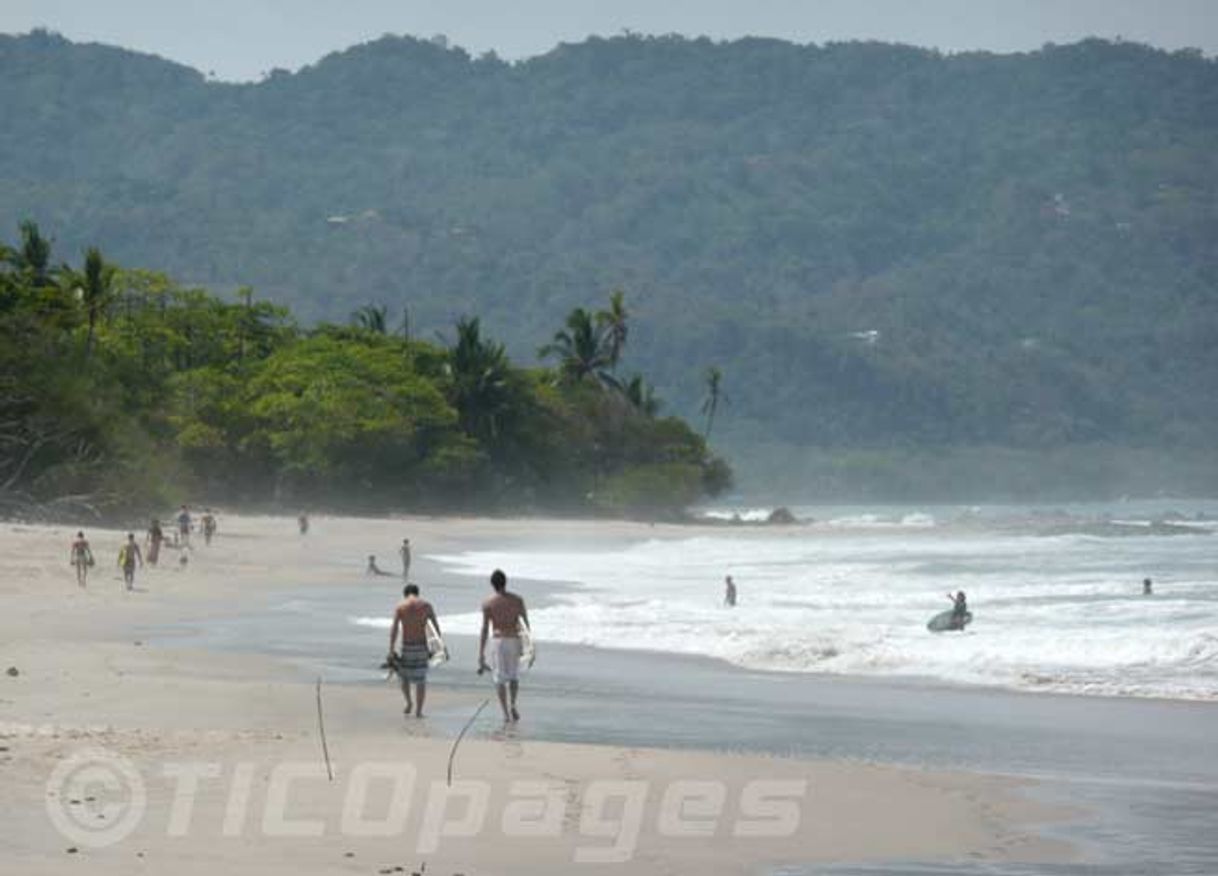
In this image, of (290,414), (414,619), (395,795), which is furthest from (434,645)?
(290,414)

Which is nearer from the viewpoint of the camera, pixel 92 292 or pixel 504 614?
pixel 504 614

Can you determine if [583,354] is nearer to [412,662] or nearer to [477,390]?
[477,390]

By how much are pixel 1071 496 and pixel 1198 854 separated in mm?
190494

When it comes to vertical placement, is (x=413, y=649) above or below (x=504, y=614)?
below

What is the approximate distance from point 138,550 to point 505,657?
2089 cm

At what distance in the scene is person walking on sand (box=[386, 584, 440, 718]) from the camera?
1625 cm

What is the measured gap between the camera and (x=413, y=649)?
16.3 meters

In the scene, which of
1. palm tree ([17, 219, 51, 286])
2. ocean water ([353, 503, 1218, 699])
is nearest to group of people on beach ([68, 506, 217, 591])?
ocean water ([353, 503, 1218, 699])

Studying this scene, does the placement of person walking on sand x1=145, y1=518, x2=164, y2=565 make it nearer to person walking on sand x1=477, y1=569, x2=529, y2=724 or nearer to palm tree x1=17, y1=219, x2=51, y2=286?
person walking on sand x1=477, y1=569, x2=529, y2=724

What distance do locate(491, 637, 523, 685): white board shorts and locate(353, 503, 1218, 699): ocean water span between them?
7.09 meters

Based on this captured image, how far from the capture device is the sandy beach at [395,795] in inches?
405

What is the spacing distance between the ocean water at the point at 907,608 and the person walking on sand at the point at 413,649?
747cm

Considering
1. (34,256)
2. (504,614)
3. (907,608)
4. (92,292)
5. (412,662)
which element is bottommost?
(907,608)

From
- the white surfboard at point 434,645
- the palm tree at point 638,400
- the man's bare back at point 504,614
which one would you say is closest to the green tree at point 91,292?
the palm tree at point 638,400
